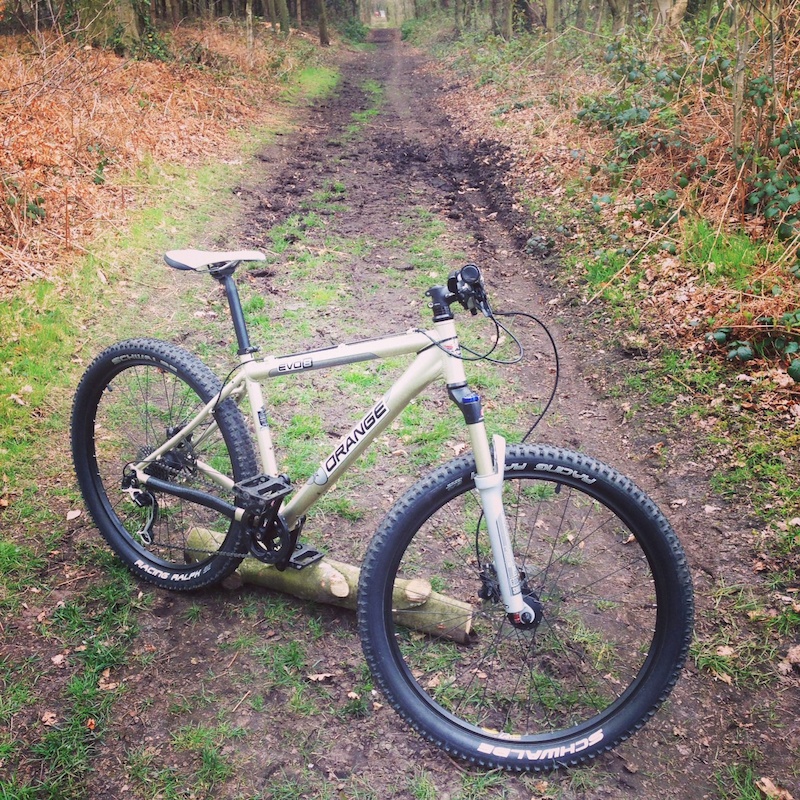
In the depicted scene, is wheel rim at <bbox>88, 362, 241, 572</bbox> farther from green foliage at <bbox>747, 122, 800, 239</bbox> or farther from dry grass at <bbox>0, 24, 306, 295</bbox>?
green foliage at <bbox>747, 122, 800, 239</bbox>

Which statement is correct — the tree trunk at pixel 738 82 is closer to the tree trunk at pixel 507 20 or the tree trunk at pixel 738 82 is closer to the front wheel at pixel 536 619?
the front wheel at pixel 536 619

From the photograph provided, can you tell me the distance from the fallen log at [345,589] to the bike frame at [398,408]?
0.37m

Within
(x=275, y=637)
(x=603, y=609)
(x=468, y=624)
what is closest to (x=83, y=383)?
(x=275, y=637)

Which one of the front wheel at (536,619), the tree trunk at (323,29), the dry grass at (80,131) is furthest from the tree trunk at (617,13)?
the tree trunk at (323,29)

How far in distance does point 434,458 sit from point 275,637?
1709 millimetres

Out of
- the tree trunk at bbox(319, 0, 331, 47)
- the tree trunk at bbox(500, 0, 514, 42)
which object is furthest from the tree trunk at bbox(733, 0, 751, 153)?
the tree trunk at bbox(319, 0, 331, 47)

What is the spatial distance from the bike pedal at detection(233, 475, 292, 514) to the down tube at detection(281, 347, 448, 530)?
0.10 m

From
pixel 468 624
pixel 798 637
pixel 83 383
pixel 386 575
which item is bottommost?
pixel 798 637

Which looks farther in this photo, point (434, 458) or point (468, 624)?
point (434, 458)

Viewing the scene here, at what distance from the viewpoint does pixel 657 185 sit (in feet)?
22.9

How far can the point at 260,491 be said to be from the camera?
9.43ft

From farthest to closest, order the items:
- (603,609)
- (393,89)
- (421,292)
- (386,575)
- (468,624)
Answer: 1. (393,89)
2. (421,292)
3. (603,609)
4. (468,624)
5. (386,575)

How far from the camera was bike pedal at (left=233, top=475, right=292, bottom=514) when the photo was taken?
2842 millimetres

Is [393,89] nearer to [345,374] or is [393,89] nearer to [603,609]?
[345,374]
